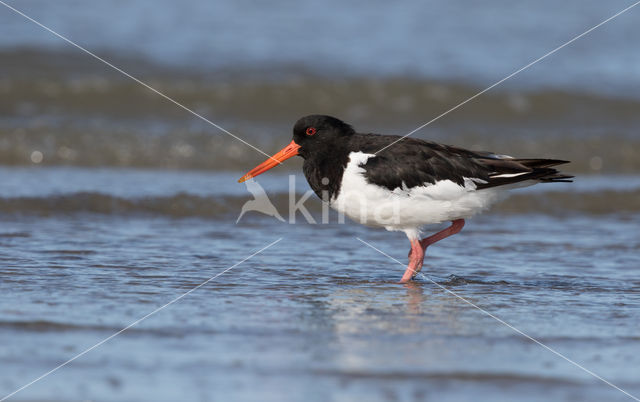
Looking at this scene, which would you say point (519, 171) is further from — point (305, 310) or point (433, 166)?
point (305, 310)

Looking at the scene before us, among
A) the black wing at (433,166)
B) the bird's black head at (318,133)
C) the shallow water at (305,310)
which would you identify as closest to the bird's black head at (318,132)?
the bird's black head at (318,133)

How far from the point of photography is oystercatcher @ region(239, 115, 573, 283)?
5.78 meters

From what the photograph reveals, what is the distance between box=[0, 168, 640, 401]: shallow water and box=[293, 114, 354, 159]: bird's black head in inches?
35.9

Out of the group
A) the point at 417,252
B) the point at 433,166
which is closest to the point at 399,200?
the point at 433,166

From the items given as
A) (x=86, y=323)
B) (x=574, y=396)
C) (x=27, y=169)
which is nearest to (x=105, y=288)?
(x=86, y=323)

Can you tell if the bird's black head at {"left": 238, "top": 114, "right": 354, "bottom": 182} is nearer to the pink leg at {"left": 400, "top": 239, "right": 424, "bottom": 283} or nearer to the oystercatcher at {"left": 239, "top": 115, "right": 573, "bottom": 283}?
the oystercatcher at {"left": 239, "top": 115, "right": 573, "bottom": 283}

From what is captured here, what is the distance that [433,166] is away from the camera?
5938mm

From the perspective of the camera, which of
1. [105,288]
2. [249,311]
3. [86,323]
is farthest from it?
[105,288]

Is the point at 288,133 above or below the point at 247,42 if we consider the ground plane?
below

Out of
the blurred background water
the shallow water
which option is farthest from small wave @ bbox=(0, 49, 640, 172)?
the shallow water

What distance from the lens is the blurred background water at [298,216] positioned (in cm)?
396

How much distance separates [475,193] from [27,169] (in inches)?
227

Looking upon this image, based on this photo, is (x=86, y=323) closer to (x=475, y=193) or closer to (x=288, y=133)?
(x=475, y=193)

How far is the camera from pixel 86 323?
14.6 feet
